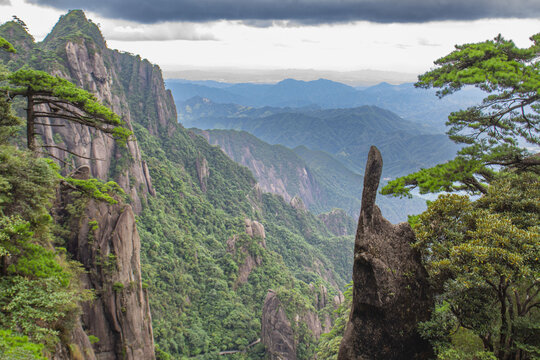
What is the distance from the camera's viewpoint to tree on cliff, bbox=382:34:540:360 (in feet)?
29.0

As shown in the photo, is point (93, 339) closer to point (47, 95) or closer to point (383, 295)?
point (47, 95)

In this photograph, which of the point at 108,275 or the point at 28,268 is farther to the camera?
the point at 108,275

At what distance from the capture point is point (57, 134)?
1886 inches

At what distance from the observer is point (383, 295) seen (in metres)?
11.8

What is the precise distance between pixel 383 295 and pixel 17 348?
1157 centimetres

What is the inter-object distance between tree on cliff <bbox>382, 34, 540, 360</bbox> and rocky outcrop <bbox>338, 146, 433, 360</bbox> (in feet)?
2.18

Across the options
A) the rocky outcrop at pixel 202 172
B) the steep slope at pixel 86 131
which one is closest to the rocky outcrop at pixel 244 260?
the steep slope at pixel 86 131

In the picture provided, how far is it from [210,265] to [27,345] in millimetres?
55720

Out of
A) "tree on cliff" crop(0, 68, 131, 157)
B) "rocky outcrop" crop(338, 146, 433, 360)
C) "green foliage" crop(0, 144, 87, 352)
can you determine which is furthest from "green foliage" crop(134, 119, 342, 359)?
"rocky outcrop" crop(338, 146, 433, 360)

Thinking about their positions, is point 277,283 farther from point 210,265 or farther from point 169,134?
point 169,134

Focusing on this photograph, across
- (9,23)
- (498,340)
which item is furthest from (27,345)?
(9,23)

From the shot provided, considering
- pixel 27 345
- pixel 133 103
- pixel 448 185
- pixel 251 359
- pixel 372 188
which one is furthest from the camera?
pixel 133 103

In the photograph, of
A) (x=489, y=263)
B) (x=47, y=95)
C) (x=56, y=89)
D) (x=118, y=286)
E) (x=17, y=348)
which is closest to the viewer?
(x=17, y=348)

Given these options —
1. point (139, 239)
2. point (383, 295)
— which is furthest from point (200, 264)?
point (383, 295)
